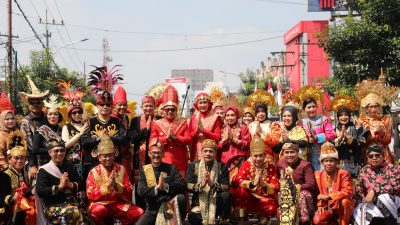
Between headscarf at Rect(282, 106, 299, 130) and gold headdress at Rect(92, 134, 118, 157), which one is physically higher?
headscarf at Rect(282, 106, 299, 130)

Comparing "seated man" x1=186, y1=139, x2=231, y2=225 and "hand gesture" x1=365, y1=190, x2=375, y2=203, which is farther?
"seated man" x1=186, y1=139, x2=231, y2=225

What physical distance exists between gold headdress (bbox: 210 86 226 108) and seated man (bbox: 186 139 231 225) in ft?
6.82

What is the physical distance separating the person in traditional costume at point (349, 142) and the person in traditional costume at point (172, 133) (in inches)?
83.6

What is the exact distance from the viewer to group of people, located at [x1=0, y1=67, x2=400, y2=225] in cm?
855

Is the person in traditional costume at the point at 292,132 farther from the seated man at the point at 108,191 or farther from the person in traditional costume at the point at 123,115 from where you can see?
the seated man at the point at 108,191

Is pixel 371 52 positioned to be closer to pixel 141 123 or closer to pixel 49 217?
pixel 141 123

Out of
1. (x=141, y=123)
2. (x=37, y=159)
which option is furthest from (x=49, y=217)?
(x=141, y=123)

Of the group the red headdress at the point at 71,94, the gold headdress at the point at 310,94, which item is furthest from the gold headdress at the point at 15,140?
the gold headdress at the point at 310,94

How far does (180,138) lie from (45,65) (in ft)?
81.5

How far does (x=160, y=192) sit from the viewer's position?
856cm

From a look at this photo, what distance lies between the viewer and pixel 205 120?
32.7 ft

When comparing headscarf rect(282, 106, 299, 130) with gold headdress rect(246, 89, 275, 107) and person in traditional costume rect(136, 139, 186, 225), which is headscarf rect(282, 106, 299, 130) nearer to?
gold headdress rect(246, 89, 275, 107)

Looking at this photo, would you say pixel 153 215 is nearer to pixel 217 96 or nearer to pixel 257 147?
pixel 257 147

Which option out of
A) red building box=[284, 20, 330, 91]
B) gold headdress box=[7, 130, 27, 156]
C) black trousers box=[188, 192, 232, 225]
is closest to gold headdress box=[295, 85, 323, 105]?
black trousers box=[188, 192, 232, 225]
